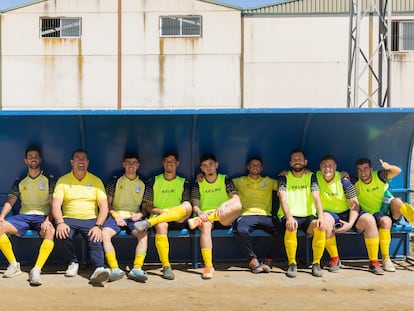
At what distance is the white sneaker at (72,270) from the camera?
4.86 meters

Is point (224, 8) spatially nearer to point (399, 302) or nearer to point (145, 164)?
point (145, 164)

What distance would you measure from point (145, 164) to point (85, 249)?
1.10m

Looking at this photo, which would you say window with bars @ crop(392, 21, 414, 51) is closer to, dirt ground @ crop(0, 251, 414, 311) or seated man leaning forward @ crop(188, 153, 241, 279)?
dirt ground @ crop(0, 251, 414, 311)

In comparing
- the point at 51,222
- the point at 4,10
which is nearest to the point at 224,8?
the point at 4,10

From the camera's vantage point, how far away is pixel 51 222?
16.8 feet

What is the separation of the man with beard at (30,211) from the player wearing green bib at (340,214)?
2.67 meters

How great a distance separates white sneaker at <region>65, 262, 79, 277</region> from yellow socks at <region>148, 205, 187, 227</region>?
84cm

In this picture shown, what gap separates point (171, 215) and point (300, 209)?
4.23 ft

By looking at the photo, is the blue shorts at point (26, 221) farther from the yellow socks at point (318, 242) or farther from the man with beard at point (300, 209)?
the yellow socks at point (318, 242)

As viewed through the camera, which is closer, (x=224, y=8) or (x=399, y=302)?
(x=399, y=302)

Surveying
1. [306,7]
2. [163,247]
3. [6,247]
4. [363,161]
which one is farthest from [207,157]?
[306,7]

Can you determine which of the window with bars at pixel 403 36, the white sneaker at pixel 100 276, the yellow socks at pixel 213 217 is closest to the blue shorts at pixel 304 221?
the yellow socks at pixel 213 217

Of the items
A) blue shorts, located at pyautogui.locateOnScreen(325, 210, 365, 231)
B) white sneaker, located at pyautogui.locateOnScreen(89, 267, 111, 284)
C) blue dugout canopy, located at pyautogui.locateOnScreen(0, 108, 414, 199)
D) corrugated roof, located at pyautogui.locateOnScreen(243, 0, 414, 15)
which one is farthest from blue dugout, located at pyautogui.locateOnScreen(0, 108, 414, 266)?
corrugated roof, located at pyautogui.locateOnScreen(243, 0, 414, 15)

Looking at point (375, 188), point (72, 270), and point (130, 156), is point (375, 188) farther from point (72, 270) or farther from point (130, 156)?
point (72, 270)
